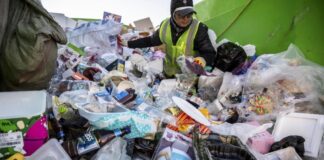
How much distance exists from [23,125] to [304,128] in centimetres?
124

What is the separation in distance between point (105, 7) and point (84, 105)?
1.95 m

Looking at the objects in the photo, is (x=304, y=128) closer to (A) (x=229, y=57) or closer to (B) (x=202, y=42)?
(A) (x=229, y=57)

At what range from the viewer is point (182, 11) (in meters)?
2.13

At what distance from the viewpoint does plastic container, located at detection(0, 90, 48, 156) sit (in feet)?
3.95

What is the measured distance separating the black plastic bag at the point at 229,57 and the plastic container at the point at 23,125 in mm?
1161

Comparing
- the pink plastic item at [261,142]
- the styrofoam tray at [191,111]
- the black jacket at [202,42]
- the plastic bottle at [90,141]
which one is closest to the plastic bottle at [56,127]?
the plastic bottle at [90,141]

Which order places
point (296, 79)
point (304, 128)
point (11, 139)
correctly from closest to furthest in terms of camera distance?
point (11, 139) < point (304, 128) < point (296, 79)

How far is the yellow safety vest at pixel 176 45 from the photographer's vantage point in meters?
2.21

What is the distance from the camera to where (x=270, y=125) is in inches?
60.6

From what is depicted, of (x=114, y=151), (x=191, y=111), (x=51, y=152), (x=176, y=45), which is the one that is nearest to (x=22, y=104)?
(x=51, y=152)

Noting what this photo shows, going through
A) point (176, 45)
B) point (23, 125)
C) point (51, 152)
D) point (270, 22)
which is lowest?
point (51, 152)

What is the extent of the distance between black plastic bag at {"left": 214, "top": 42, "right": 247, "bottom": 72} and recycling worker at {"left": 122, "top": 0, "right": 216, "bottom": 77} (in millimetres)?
55

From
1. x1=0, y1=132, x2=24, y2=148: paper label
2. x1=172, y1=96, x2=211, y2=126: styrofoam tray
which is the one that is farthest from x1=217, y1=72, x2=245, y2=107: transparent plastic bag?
x1=0, y1=132, x2=24, y2=148: paper label

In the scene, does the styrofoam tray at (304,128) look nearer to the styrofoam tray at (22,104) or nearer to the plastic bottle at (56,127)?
the plastic bottle at (56,127)
